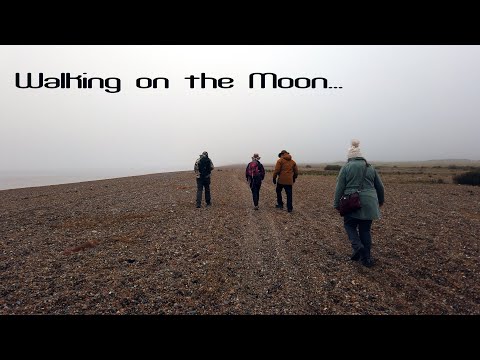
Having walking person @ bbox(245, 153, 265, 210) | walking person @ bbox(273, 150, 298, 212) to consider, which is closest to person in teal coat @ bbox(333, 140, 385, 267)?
walking person @ bbox(273, 150, 298, 212)

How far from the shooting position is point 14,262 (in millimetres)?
7461

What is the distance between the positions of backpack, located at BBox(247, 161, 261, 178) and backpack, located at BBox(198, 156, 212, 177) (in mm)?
1970

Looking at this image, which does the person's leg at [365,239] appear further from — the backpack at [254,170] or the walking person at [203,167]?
the walking person at [203,167]

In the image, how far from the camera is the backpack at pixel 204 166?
1407cm

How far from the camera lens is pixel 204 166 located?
555 inches

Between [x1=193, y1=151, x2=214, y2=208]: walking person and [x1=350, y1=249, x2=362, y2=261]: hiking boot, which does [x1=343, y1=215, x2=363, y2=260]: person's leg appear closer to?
[x1=350, y1=249, x2=362, y2=261]: hiking boot

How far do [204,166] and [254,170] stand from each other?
2389 millimetres

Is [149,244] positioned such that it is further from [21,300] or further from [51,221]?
[51,221]

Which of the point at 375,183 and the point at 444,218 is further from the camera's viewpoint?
the point at 444,218

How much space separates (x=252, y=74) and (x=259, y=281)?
538 centimetres

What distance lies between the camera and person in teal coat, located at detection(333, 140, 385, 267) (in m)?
6.45

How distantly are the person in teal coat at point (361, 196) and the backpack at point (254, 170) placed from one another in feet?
22.6

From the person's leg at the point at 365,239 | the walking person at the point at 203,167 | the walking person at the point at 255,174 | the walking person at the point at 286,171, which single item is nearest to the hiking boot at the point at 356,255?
the person's leg at the point at 365,239
